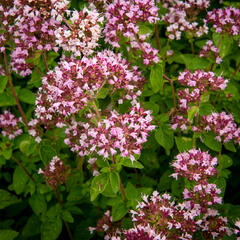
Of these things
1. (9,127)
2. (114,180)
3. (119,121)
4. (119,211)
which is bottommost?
(119,211)

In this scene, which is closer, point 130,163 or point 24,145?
point 130,163

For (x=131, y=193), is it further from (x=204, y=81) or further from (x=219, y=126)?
(x=204, y=81)

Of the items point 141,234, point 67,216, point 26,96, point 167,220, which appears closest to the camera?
point 141,234

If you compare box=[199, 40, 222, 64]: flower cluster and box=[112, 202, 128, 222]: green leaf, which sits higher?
box=[199, 40, 222, 64]: flower cluster

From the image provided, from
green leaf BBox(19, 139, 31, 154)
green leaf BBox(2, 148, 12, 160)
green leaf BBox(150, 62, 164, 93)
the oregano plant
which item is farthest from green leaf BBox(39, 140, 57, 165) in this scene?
green leaf BBox(150, 62, 164, 93)

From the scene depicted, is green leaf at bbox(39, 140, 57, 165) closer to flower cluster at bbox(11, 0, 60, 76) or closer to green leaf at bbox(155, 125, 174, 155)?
flower cluster at bbox(11, 0, 60, 76)

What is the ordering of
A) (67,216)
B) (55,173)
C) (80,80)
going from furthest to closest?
(67,216), (55,173), (80,80)

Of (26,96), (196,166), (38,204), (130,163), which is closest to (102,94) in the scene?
(130,163)
